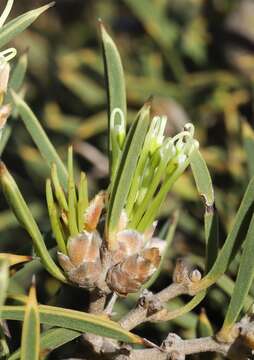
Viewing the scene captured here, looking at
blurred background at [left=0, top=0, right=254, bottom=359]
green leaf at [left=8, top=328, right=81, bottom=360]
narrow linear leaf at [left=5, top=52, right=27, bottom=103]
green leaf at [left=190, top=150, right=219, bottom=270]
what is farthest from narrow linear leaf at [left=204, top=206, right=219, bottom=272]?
blurred background at [left=0, top=0, right=254, bottom=359]

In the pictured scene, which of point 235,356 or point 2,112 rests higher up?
point 2,112

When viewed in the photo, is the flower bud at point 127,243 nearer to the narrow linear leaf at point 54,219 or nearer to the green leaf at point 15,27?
the narrow linear leaf at point 54,219

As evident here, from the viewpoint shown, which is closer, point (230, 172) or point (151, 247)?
point (151, 247)

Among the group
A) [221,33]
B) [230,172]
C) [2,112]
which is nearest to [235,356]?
[2,112]

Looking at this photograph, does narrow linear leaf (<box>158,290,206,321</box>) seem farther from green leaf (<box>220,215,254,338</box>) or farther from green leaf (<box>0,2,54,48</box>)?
green leaf (<box>0,2,54,48</box>)

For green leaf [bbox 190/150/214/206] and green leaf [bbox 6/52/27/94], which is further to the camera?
green leaf [bbox 6/52/27/94]

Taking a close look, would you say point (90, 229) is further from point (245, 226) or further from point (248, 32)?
point (248, 32)

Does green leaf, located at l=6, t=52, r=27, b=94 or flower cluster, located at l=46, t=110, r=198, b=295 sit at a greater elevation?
green leaf, located at l=6, t=52, r=27, b=94
